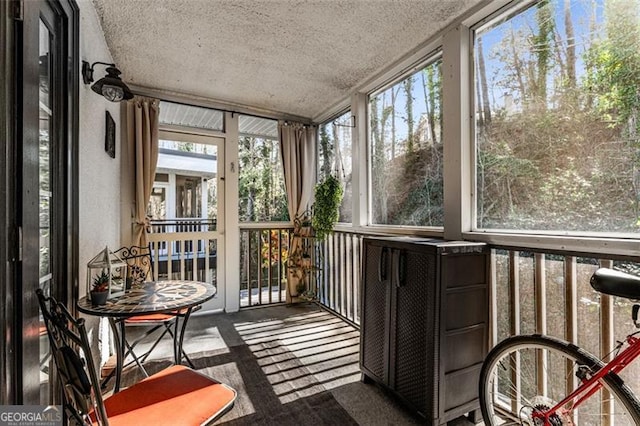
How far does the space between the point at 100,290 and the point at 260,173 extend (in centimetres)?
263

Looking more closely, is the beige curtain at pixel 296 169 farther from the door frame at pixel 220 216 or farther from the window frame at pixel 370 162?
the window frame at pixel 370 162

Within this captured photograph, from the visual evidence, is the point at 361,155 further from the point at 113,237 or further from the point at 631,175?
the point at 113,237

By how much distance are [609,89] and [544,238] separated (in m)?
0.79

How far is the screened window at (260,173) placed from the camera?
3.99 metres

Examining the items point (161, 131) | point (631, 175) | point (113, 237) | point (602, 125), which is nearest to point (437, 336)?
point (631, 175)

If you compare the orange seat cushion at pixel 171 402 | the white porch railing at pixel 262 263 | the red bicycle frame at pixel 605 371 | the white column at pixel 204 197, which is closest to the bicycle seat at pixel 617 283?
the red bicycle frame at pixel 605 371

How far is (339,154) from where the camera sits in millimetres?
3832

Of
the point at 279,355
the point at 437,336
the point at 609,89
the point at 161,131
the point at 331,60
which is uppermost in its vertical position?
the point at 331,60

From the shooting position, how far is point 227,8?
6.81 feet

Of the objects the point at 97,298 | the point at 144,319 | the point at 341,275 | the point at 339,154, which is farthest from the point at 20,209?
the point at 339,154

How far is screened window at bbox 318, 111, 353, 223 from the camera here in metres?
3.63

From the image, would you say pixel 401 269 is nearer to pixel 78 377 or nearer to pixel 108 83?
pixel 78 377

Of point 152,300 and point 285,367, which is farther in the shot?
point 285,367

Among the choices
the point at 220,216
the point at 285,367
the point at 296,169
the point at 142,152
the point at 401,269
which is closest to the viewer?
the point at 401,269
